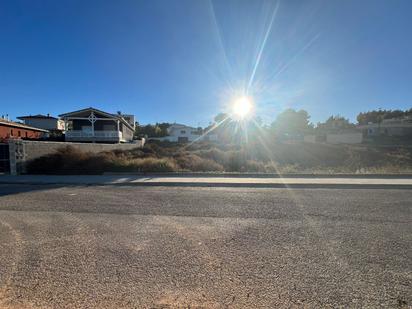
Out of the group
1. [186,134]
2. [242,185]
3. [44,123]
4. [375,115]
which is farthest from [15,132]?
[375,115]

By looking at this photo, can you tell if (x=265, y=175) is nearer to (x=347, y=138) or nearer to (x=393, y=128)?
(x=347, y=138)

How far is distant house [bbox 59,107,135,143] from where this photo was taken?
30875 millimetres

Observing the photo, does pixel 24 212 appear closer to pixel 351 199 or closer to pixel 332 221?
pixel 332 221

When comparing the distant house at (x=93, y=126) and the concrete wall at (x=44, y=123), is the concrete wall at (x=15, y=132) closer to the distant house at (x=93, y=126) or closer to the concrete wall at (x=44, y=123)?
the distant house at (x=93, y=126)

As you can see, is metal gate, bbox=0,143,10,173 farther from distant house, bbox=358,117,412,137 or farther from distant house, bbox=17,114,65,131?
distant house, bbox=358,117,412,137

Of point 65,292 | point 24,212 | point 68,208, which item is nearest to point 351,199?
point 65,292

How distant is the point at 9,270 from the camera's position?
134 inches

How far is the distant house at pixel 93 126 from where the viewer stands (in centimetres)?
3088

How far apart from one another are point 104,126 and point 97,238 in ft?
108

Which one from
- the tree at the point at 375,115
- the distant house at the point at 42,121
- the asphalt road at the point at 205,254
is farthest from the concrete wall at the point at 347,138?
the distant house at the point at 42,121

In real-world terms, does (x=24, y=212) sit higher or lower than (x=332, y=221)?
higher

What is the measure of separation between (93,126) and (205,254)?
32.2 meters

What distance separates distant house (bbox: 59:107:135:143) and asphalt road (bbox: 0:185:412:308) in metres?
25.6

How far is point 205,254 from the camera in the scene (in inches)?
156
